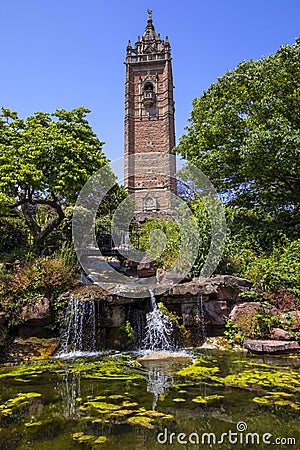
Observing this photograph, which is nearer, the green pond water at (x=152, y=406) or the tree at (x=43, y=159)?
the green pond water at (x=152, y=406)

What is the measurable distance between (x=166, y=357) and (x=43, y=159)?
639 centimetres

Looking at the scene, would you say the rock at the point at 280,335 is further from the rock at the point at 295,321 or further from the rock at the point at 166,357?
the rock at the point at 166,357

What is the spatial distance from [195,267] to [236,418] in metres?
5.23

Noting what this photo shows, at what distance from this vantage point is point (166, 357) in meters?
5.47

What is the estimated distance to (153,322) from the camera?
6.80 meters

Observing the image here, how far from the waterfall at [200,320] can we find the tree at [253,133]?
5.27 m

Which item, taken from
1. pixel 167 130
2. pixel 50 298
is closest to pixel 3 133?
pixel 50 298

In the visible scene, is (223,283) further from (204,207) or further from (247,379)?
(247,379)

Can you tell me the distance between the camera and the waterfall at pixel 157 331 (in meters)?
6.57

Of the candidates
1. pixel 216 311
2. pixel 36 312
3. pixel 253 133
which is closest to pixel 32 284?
pixel 36 312

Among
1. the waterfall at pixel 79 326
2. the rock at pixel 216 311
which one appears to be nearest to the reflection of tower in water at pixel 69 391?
the waterfall at pixel 79 326

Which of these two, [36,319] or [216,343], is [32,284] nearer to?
[36,319]

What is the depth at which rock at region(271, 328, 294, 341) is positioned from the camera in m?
5.85

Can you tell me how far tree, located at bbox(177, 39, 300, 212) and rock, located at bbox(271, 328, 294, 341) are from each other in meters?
5.54
